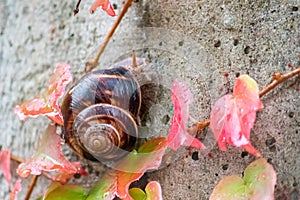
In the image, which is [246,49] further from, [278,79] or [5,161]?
[5,161]

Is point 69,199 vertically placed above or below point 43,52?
below

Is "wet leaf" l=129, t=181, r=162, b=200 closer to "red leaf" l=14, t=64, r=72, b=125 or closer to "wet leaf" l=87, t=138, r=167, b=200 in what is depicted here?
"wet leaf" l=87, t=138, r=167, b=200

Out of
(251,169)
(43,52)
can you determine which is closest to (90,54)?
(43,52)

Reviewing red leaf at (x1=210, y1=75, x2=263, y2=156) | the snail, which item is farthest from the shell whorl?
red leaf at (x1=210, y1=75, x2=263, y2=156)

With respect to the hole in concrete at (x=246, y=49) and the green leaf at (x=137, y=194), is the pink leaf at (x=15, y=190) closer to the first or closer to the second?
the green leaf at (x=137, y=194)

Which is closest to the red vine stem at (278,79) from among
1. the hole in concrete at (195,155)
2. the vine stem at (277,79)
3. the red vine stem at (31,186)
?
the vine stem at (277,79)

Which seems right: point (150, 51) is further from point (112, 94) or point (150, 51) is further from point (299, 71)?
point (299, 71)

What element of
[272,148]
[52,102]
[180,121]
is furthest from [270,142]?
[52,102]
